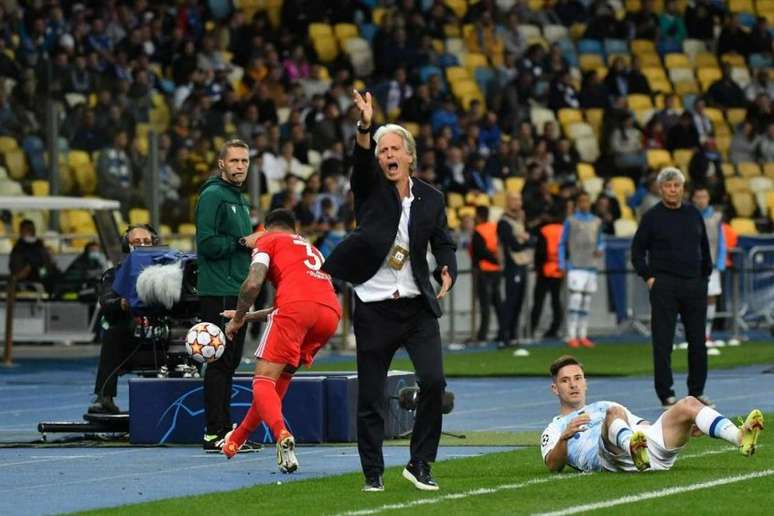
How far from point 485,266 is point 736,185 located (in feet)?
28.2

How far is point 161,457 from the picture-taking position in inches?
568

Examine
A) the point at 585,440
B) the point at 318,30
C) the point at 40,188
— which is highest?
the point at 318,30

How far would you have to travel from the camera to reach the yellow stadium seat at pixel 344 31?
3841 cm

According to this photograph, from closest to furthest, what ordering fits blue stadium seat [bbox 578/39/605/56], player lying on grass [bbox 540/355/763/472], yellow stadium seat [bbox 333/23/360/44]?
player lying on grass [bbox 540/355/763/472]
yellow stadium seat [bbox 333/23/360/44]
blue stadium seat [bbox 578/39/605/56]

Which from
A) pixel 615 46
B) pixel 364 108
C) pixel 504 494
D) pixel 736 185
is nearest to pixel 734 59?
pixel 615 46

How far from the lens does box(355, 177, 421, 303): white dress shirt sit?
457 inches

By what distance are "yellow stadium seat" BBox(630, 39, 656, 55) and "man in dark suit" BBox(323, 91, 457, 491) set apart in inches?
1190

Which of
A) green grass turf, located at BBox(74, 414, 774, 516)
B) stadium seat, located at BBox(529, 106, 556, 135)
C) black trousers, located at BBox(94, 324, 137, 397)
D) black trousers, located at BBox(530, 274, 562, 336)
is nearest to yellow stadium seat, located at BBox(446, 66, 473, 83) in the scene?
stadium seat, located at BBox(529, 106, 556, 135)

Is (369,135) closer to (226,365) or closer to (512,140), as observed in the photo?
(226,365)

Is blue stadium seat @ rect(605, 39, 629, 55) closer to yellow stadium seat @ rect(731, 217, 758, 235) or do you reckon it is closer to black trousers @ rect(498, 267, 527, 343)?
yellow stadium seat @ rect(731, 217, 758, 235)

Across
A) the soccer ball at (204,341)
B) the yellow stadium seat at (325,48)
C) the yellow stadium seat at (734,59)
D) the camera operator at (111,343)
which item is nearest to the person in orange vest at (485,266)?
the yellow stadium seat at (325,48)

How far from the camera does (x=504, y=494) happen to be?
1138 cm

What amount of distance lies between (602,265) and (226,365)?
17.6 metres

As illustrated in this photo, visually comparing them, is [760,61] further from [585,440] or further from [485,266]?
[585,440]
